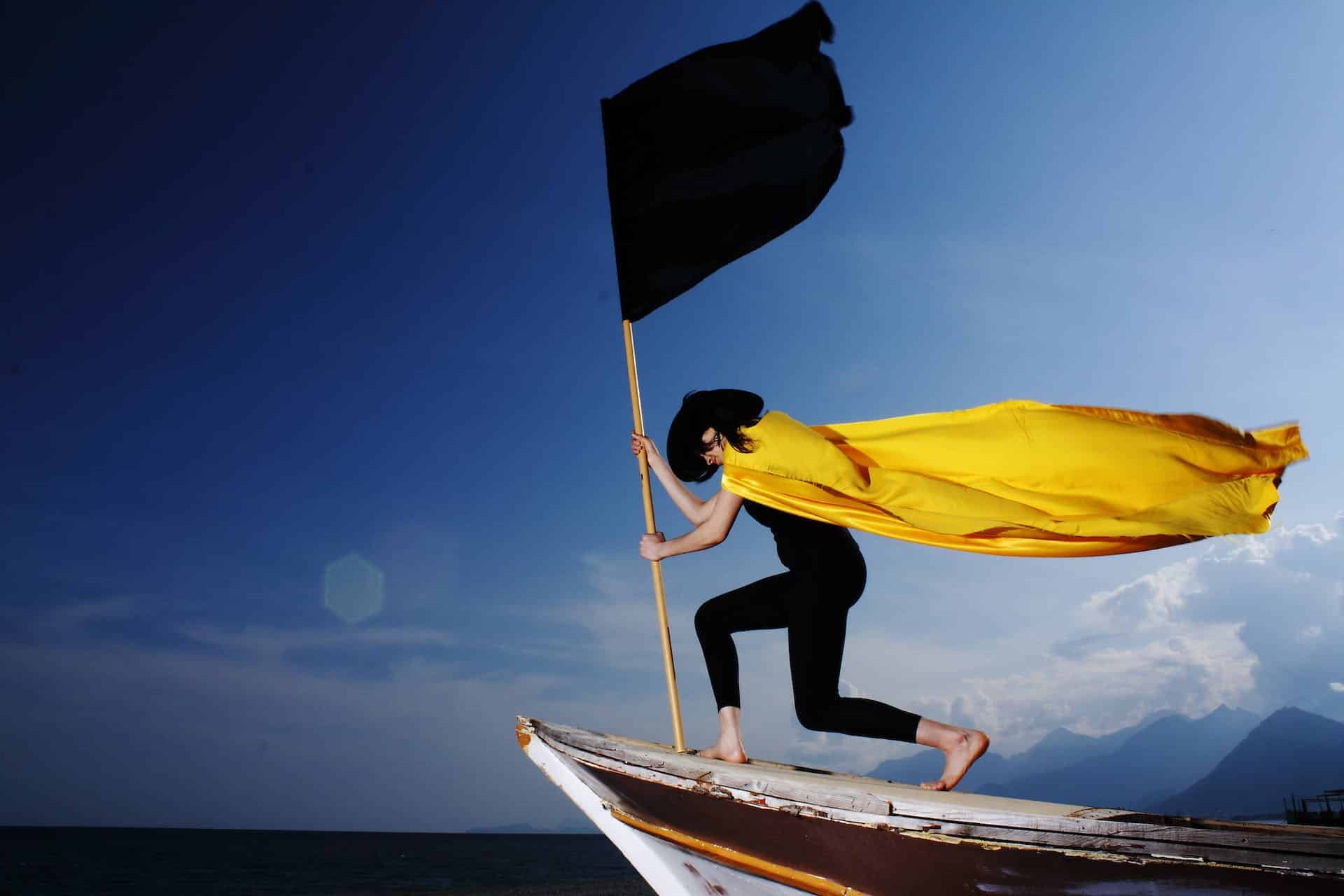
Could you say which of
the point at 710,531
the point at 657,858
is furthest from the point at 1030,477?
the point at 657,858

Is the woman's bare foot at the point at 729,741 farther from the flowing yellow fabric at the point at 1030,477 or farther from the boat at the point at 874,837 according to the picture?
the flowing yellow fabric at the point at 1030,477

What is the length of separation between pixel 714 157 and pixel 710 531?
2.41 m

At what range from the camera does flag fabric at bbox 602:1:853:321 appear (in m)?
4.68

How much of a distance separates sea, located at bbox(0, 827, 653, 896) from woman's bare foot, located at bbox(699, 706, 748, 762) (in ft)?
115

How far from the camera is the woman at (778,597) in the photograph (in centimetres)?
339

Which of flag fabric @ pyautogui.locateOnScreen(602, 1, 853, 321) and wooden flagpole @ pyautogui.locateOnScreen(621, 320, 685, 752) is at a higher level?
flag fabric @ pyautogui.locateOnScreen(602, 1, 853, 321)

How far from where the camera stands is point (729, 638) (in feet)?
12.8

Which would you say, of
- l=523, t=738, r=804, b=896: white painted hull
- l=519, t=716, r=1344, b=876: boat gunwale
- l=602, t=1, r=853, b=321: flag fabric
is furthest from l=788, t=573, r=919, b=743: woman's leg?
l=602, t=1, r=853, b=321: flag fabric

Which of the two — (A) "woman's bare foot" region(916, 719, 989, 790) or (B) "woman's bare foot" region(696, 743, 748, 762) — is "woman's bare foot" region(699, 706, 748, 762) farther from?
(A) "woman's bare foot" region(916, 719, 989, 790)

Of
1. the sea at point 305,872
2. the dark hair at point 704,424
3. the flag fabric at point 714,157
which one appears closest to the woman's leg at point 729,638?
the dark hair at point 704,424

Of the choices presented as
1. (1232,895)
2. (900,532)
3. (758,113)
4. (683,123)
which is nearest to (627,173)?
(683,123)

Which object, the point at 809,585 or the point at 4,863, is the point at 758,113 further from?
the point at 4,863

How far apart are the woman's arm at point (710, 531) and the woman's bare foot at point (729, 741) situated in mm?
813

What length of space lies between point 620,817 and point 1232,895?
102 inches
